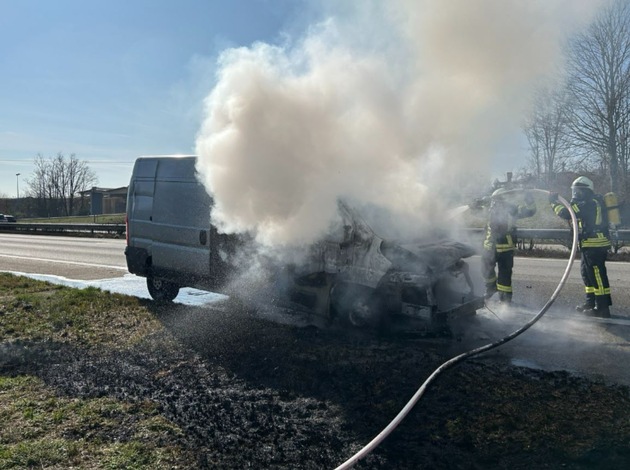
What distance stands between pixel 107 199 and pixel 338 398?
7259 centimetres

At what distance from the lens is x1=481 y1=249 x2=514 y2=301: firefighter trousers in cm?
712

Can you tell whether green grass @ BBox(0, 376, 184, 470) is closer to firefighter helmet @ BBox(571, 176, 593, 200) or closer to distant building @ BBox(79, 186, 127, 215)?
firefighter helmet @ BBox(571, 176, 593, 200)

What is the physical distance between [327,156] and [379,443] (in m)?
3.77

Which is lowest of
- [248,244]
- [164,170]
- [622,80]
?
[248,244]

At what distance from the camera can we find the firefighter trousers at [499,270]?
23.4 feet

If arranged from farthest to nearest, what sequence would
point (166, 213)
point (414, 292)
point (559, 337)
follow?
point (166, 213) < point (559, 337) < point (414, 292)

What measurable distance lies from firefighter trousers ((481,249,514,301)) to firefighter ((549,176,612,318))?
855 mm

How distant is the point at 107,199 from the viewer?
232 feet

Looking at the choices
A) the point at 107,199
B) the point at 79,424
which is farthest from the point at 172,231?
the point at 107,199

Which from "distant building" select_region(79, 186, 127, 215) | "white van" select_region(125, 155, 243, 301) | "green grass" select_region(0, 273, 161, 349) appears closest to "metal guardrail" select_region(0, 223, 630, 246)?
"white van" select_region(125, 155, 243, 301)

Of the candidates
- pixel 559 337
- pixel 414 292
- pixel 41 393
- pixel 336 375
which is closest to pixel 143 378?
pixel 41 393

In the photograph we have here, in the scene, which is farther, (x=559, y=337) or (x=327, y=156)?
(x=327, y=156)

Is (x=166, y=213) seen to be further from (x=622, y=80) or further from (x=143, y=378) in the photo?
(x=622, y=80)

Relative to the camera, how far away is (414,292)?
5277 millimetres
